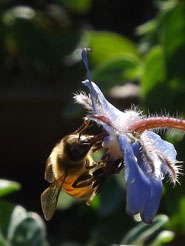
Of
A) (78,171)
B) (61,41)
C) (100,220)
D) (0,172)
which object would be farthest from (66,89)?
(78,171)

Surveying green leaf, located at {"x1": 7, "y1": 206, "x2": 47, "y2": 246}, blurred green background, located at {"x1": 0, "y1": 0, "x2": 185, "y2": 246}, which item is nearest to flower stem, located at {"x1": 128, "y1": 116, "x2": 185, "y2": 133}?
green leaf, located at {"x1": 7, "y1": 206, "x2": 47, "y2": 246}

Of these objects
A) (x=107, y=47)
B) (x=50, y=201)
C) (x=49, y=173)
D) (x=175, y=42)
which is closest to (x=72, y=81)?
(x=107, y=47)

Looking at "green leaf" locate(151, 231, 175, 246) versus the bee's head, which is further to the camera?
"green leaf" locate(151, 231, 175, 246)

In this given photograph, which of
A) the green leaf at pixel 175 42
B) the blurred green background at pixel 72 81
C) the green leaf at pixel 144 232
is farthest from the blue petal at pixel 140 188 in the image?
the green leaf at pixel 175 42

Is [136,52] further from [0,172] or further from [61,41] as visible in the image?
[0,172]

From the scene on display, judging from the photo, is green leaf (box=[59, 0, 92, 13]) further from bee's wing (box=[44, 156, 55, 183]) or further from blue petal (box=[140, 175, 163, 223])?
blue petal (box=[140, 175, 163, 223])
